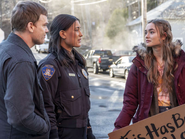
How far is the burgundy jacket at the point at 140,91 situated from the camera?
2682mm

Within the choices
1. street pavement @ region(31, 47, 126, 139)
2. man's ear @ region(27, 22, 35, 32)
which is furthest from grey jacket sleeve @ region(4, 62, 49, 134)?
street pavement @ region(31, 47, 126, 139)

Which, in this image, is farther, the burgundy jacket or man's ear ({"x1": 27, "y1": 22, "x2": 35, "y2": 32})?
the burgundy jacket

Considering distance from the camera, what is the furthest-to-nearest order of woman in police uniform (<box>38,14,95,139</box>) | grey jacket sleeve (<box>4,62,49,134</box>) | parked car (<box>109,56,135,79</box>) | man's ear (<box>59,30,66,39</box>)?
parked car (<box>109,56,135,79</box>)
man's ear (<box>59,30,66,39</box>)
woman in police uniform (<box>38,14,95,139</box>)
grey jacket sleeve (<box>4,62,49,134</box>)

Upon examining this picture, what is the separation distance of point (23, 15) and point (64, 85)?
0.81 metres

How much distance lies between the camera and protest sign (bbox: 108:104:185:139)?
8.04 feet

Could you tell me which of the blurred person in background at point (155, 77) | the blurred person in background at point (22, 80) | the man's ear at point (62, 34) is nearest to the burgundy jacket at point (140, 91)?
the blurred person in background at point (155, 77)

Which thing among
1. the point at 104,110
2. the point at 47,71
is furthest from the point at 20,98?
the point at 104,110

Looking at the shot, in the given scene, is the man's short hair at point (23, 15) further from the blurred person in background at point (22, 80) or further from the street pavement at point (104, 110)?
the street pavement at point (104, 110)

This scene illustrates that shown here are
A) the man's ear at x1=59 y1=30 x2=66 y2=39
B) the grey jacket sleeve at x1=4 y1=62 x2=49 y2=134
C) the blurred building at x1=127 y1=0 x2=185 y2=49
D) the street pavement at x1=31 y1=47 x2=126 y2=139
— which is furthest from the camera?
the blurred building at x1=127 y1=0 x2=185 y2=49

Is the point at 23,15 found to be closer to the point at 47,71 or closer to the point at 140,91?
the point at 47,71

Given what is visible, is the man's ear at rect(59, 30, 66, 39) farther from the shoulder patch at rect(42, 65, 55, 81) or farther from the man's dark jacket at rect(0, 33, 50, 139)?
the man's dark jacket at rect(0, 33, 50, 139)

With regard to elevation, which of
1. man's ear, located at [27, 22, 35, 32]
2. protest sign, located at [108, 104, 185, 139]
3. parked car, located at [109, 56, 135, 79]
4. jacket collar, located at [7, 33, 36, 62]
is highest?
man's ear, located at [27, 22, 35, 32]

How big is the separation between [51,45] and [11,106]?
1146mm

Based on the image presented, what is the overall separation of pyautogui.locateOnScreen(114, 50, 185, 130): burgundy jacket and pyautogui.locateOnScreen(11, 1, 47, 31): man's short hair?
1311mm
